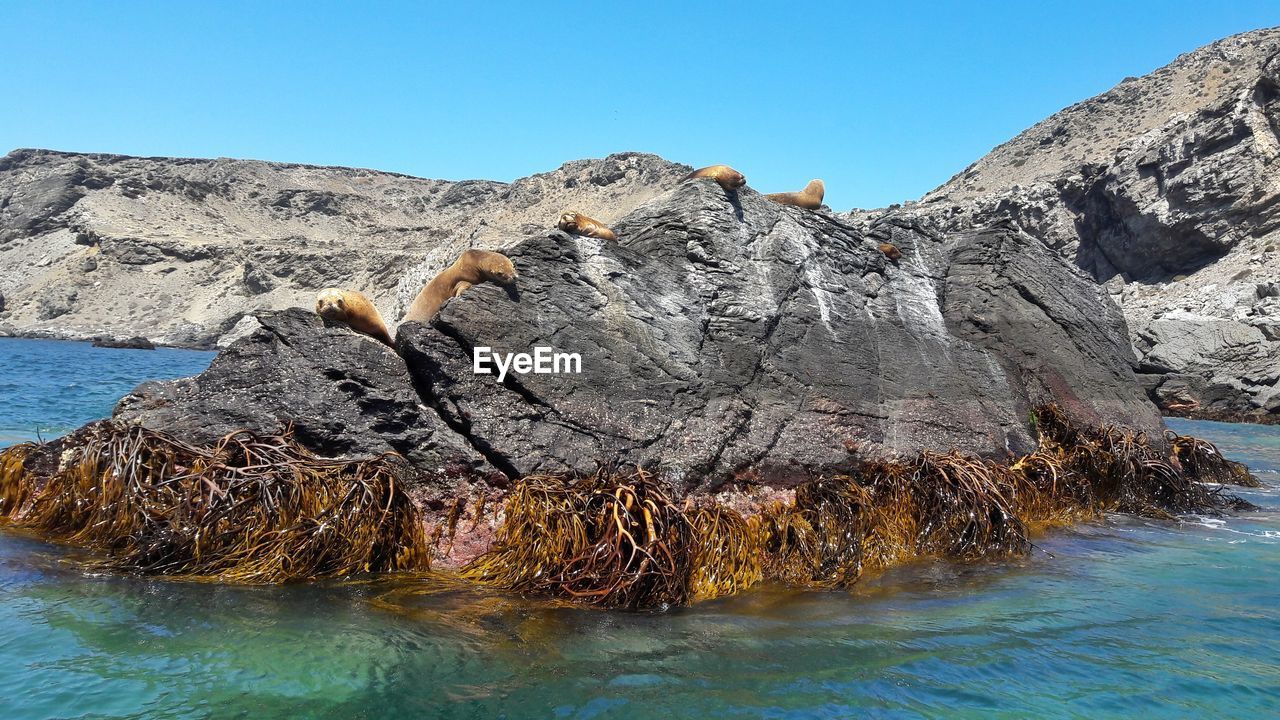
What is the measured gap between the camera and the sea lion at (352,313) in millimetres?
7668

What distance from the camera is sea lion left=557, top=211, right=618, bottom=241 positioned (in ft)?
28.0

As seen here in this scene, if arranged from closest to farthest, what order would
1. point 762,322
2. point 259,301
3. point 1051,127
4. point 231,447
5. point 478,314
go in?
1. point 231,447
2. point 478,314
3. point 762,322
4. point 259,301
5. point 1051,127

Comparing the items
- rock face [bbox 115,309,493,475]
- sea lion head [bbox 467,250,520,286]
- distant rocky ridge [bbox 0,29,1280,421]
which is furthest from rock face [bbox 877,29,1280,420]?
rock face [bbox 115,309,493,475]

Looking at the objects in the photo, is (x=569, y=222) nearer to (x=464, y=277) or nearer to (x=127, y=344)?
(x=464, y=277)

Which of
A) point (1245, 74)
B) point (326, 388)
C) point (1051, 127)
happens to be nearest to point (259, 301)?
point (326, 388)

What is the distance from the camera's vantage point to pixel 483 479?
21.4ft

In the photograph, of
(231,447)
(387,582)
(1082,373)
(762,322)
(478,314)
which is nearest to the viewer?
(387,582)

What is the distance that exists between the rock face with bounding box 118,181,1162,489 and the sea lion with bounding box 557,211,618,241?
21cm

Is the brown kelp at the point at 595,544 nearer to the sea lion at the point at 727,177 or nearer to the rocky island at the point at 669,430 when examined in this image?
the rocky island at the point at 669,430

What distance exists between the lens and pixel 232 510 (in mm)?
5625

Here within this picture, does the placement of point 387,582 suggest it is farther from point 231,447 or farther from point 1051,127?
point 1051,127

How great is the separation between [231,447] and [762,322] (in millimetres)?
4949

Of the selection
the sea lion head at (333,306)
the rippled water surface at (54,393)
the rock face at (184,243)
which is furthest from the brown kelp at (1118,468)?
the rock face at (184,243)

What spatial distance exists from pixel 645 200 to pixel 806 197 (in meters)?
20.4
